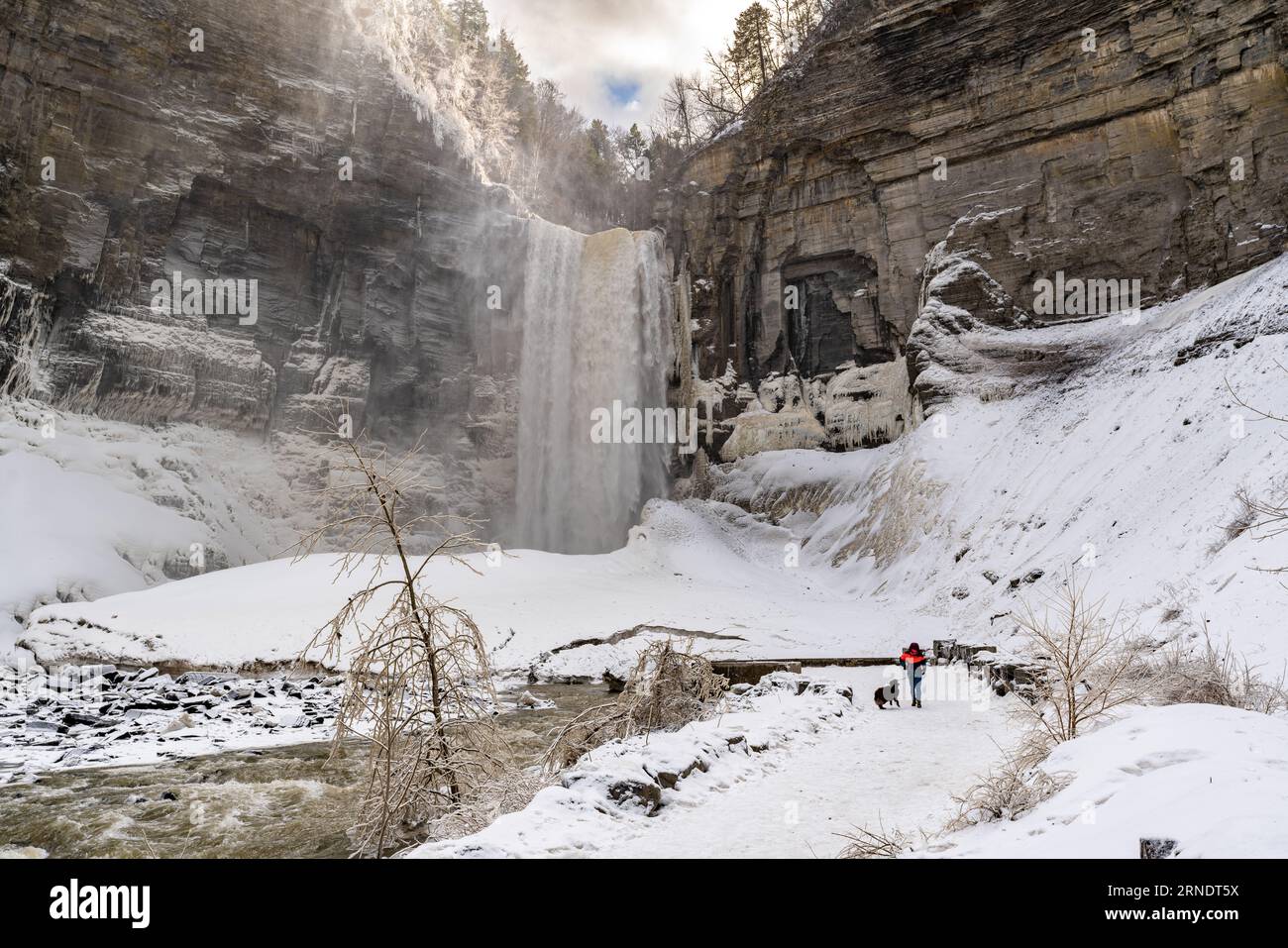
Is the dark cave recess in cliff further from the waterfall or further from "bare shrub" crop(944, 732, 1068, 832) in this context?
"bare shrub" crop(944, 732, 1068, 832)

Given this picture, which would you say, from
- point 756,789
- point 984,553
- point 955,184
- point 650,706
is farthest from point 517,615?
point 955,184

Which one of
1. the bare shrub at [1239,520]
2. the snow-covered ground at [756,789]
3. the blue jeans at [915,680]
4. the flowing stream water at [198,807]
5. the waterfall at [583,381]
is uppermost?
the waterfall at [583,381]

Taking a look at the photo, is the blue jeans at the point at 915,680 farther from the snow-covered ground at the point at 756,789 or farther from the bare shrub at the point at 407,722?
the bare shrub at the point at 407,722

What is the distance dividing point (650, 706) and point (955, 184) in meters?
32.4

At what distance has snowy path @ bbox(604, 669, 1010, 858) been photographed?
5196mm

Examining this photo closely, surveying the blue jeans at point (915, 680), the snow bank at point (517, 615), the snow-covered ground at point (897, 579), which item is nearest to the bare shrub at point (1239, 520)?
the snow-covered ground at point (897, 579)

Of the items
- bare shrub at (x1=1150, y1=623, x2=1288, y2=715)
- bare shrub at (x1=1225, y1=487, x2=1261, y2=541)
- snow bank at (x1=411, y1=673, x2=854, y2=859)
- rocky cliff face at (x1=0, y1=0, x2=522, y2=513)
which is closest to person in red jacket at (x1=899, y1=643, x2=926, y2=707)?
snow bank at (x1=411, y1=673, x2=854, y2=859)

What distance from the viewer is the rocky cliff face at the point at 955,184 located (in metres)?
26.2

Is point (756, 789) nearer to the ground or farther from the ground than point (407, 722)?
nearer to the ground

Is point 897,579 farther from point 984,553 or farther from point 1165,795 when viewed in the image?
point 1165,795

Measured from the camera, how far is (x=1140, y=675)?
7586 millimetres

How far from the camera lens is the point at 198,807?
309 inches

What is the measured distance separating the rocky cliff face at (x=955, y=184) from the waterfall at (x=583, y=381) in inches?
134
